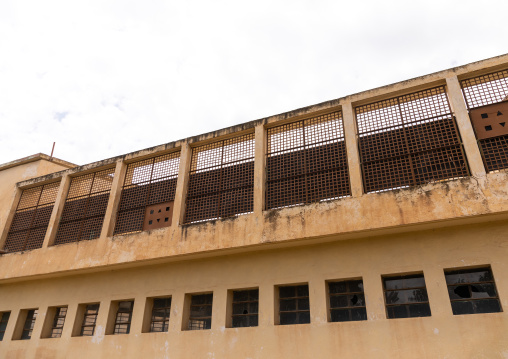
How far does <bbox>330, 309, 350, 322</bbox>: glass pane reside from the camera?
8406mm

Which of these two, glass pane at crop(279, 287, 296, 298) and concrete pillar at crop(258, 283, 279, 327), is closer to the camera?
concrete pillar at crop(258, 283, 279, 327)

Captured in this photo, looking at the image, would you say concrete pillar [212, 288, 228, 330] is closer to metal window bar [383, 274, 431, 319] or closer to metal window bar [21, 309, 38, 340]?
metal window bar [383, 274, 431, 319]

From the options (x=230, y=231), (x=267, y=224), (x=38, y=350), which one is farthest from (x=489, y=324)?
(x=38, y=350)

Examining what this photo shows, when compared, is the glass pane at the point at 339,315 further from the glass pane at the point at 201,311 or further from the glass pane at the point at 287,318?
the glass pane at the point at 201,311

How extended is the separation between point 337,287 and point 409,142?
3.45m

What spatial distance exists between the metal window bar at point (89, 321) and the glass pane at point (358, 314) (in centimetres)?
699

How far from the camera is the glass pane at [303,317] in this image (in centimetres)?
874

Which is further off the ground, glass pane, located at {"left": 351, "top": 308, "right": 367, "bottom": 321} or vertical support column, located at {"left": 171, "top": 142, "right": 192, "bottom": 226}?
vertical support column, located at {"left": 171, "top": 142, "right": 192, "bottom": 226}

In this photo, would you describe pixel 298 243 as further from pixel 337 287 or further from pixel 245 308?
pixel 245 308

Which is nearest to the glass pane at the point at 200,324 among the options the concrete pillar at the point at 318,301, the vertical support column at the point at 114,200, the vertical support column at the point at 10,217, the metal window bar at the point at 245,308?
the metal window bar at the point at 245,308

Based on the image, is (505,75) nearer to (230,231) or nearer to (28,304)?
(230,231)

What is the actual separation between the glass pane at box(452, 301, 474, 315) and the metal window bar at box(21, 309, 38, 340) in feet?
36.6

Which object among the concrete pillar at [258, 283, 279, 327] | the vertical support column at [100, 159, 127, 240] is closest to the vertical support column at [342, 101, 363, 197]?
the concrete pillar at [258, 283, 279, 327]

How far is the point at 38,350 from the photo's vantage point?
11.1 meters
